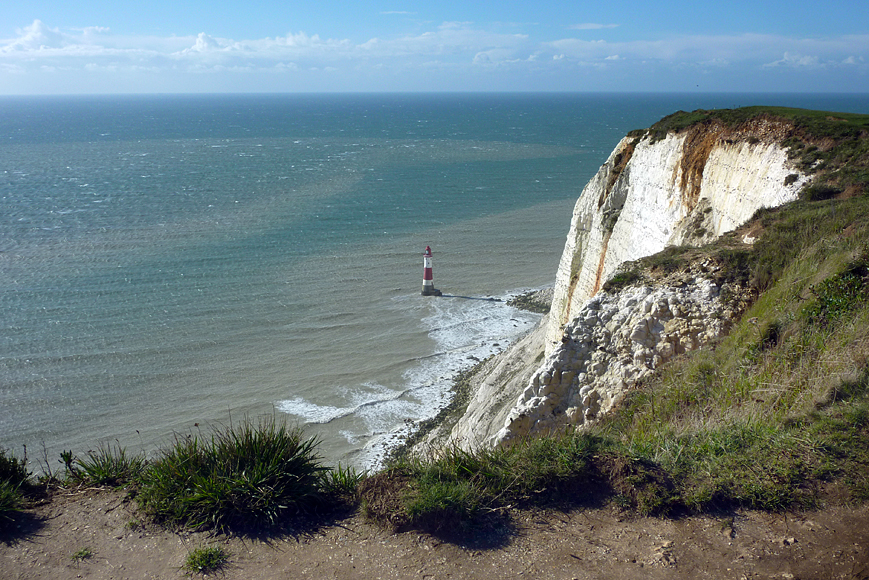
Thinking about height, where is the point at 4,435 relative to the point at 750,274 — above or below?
below

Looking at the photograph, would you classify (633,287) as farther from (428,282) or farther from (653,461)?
(428,282)

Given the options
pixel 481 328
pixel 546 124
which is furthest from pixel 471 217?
pixel 546 124

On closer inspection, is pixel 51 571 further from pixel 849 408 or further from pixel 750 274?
pixel 750 274

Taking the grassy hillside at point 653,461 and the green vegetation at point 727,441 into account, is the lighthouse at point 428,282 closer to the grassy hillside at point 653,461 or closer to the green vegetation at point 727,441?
the green vegetation at point 727,441

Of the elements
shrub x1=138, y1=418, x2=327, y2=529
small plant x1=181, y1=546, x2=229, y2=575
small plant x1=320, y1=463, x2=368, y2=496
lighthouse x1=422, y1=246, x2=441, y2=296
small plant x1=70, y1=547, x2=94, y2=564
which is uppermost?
shrub x1=138, y1=418, x2=327, y2=529

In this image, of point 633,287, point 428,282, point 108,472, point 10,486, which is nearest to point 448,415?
point 633,287

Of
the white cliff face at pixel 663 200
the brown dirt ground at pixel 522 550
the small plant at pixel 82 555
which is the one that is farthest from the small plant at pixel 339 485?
the white cliff face at pixel 663 200

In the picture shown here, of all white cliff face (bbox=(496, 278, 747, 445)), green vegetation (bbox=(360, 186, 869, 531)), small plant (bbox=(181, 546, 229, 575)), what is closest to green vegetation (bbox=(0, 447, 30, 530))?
small plant (bbox=(181, 546, 229, 575))

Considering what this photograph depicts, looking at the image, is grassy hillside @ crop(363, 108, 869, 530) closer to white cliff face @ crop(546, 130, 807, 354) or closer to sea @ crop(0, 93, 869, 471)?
sea @ crop(0, 93, 869, 471)
